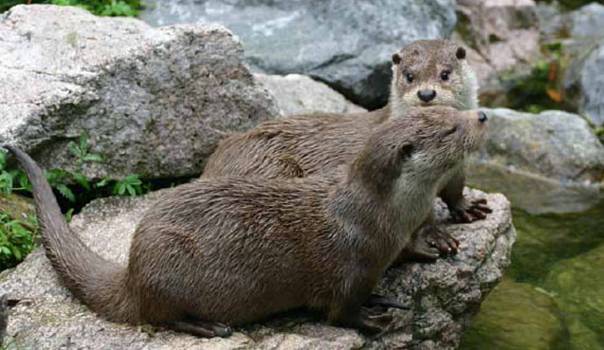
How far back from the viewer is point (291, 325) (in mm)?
3697

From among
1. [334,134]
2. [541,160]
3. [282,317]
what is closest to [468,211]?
[334,134]

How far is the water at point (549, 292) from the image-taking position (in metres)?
4.63

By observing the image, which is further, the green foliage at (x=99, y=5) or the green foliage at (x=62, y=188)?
the green foliage at (x=99, y=5)

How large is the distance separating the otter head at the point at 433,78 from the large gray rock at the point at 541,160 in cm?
184

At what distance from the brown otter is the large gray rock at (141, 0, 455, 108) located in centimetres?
277

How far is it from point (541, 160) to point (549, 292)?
176 cm

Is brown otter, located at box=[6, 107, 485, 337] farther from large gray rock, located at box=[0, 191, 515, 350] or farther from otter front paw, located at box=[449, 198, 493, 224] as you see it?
otter front paw, located at box=[449, 198, 493, 224]

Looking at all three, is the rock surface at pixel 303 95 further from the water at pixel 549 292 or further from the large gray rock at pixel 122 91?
the water at pixel 549 292

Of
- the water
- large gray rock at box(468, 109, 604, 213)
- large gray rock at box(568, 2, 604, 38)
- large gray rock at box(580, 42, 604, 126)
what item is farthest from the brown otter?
Answer: large gray rock at box(568, 2, 604, 38)

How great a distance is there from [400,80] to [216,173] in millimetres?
1004

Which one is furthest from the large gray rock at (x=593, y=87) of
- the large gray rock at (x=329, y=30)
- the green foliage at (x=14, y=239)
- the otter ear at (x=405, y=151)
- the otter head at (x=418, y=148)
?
the green foliage at (x=14, y=239)

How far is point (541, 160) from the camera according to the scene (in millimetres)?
6703

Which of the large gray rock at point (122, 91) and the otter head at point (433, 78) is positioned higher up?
the otter head at point (433, 78)

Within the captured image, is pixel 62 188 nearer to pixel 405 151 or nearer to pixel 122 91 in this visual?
pixel 122 91
